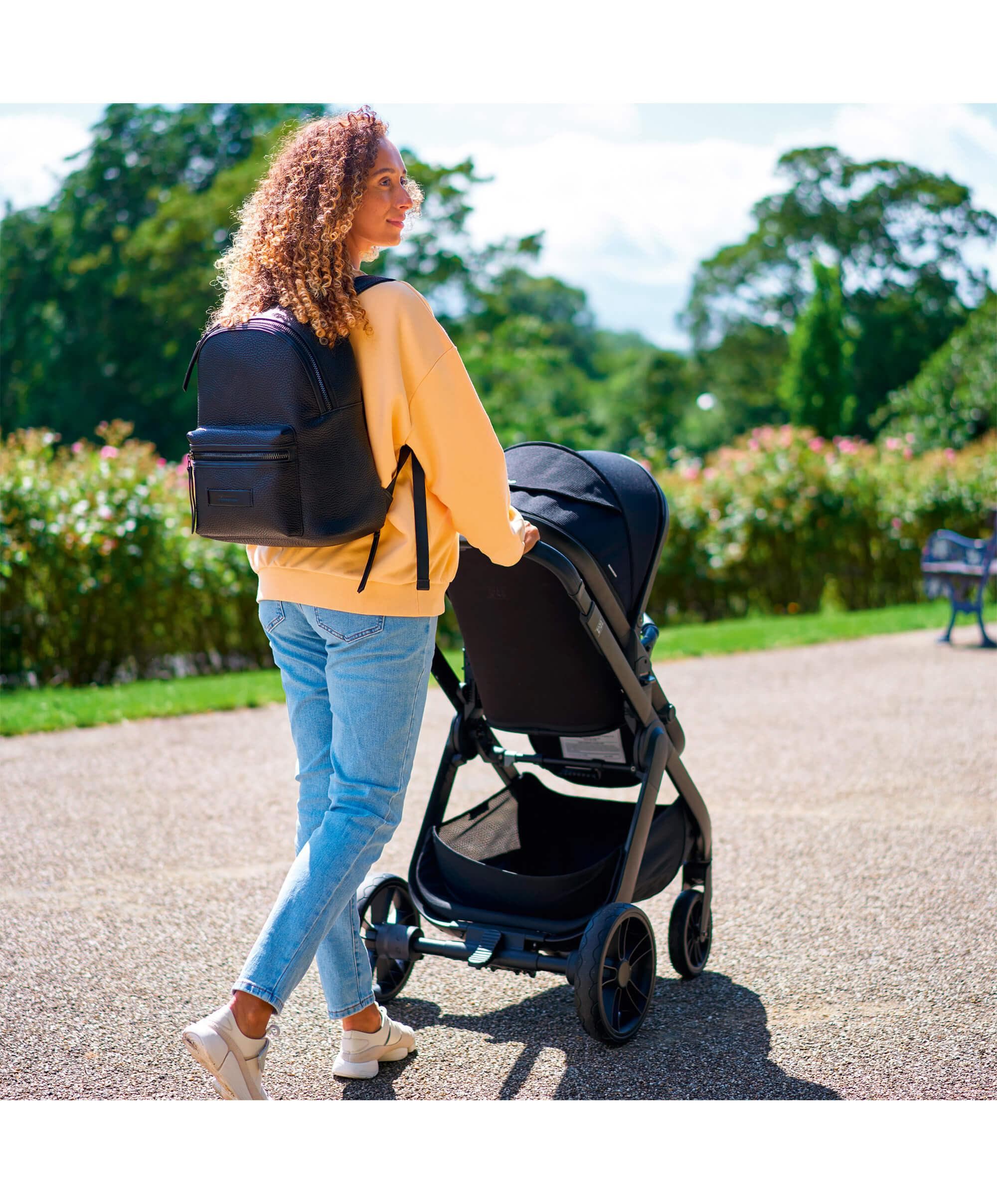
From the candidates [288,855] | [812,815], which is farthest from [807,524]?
[288,855]

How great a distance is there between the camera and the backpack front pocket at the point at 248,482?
2389 mm

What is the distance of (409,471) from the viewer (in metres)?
2.54

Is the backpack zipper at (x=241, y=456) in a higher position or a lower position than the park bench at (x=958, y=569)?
higher

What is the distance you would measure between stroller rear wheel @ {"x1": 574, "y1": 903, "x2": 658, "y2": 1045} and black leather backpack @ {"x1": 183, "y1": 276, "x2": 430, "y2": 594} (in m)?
1.06

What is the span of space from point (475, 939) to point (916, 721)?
4.67 metres

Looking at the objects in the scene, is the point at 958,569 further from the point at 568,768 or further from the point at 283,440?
the point at 283,440

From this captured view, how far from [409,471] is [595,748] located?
131 centimetres

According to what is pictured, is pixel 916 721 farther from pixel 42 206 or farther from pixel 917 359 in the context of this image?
pixel 917 359

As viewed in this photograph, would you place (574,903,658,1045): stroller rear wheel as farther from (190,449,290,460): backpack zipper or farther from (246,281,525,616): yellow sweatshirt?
(190,449,290,460): backpack zipper

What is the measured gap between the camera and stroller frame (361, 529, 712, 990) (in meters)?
3.06

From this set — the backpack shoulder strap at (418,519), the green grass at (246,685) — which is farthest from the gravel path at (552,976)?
the backpack shoulder strap at (418,519)

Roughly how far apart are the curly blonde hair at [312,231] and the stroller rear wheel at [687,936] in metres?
1.85

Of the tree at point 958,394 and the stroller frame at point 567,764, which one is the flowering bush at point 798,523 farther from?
the tree at point 958,394

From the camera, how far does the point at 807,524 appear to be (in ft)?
44.7
